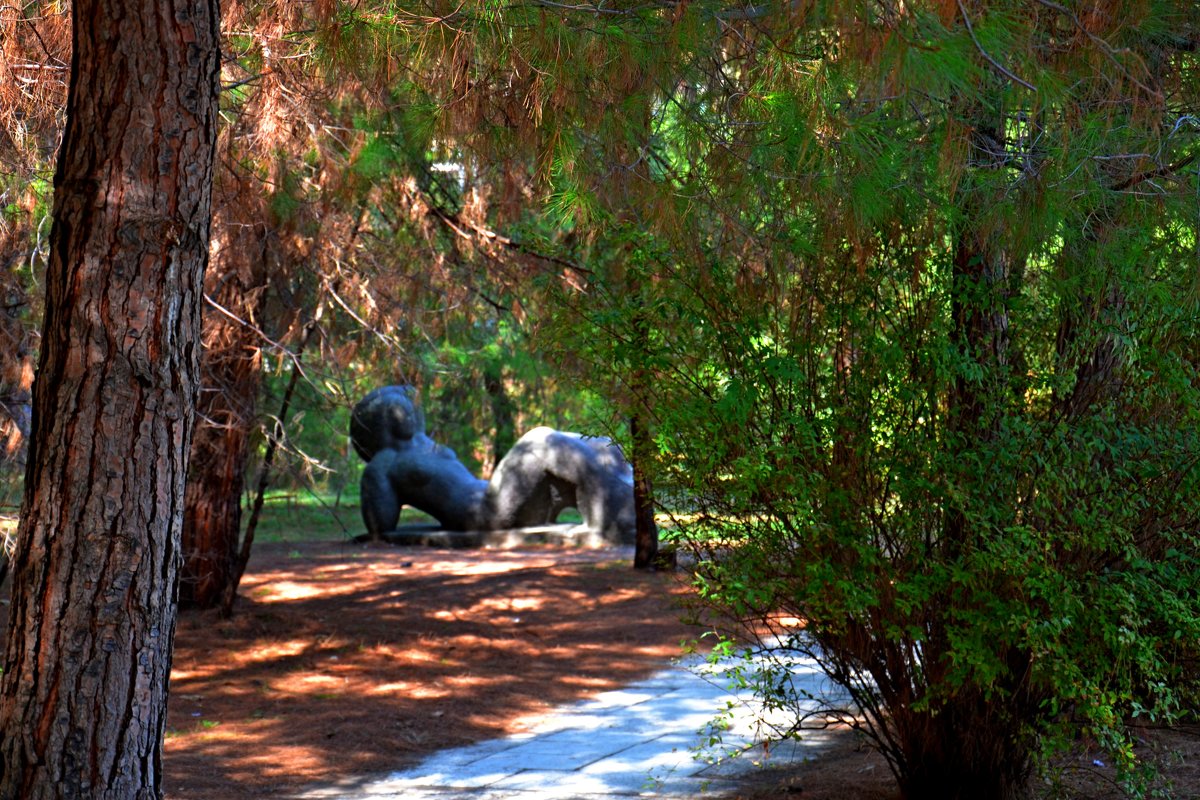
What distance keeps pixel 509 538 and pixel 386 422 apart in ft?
8.64

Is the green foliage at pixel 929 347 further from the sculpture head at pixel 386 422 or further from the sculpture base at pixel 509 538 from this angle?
the sculpture head at pixel 386 422

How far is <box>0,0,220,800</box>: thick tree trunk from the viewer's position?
12.2 feet

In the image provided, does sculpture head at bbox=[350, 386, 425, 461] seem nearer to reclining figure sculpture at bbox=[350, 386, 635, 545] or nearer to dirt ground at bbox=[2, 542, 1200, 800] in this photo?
reclining figure sculpture at bbox=[350, 386, 635, 545]

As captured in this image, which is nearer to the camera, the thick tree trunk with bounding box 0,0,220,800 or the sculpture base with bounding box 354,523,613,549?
the thick tree trunk with bounding box 0,0,220,800

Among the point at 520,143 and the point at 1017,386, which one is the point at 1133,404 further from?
the point at 520,143

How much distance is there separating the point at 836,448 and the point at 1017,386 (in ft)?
2.65

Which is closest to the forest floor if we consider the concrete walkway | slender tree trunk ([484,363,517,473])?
the concrete walkway

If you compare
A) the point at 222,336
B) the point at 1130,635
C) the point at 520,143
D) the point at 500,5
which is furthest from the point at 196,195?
the point at 222,336

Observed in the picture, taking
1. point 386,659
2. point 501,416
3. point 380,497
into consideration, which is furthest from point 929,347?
point 501,416

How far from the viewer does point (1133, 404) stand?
5.24 metres

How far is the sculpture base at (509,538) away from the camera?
17734 mm

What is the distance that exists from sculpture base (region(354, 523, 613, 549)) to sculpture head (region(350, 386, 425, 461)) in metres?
1.42

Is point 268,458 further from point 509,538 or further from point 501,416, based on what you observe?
point 501,416

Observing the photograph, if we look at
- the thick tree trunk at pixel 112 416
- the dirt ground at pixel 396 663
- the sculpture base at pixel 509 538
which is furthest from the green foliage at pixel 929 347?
the sculpture base at pixel 509 538
